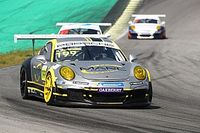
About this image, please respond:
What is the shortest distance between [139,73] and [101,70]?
706 mm

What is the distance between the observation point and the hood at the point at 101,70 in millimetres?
11352

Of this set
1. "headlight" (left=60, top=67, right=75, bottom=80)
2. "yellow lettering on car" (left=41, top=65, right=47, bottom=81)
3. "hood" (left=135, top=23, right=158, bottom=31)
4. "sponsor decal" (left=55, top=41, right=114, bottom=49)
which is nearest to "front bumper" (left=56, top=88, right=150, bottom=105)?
"headlight" (left=60, top=67, right=75, bottom=80)

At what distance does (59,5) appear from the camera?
37969 millimetres

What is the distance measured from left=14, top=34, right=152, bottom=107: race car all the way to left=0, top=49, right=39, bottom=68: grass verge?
11937mm

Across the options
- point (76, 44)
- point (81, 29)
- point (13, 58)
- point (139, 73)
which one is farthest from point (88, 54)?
point (13, 58)

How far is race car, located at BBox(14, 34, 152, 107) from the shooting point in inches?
444

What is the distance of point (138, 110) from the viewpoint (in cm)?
1143

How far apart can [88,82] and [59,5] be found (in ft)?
88.9

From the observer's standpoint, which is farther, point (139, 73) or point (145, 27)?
point (145, 27)

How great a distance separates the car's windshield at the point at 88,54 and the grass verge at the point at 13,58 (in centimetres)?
1186

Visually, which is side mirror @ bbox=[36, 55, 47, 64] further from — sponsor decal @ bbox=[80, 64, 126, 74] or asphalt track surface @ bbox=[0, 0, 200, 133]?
sponsor decal @ bbox=[80, 64, 126, 74]

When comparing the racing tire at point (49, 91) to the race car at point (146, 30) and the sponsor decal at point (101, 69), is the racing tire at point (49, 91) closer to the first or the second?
the sponsor decal at point (101, 69)

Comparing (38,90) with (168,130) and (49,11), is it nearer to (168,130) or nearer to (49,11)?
(168,130)

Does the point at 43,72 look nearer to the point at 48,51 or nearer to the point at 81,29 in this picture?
the point at 48,51
